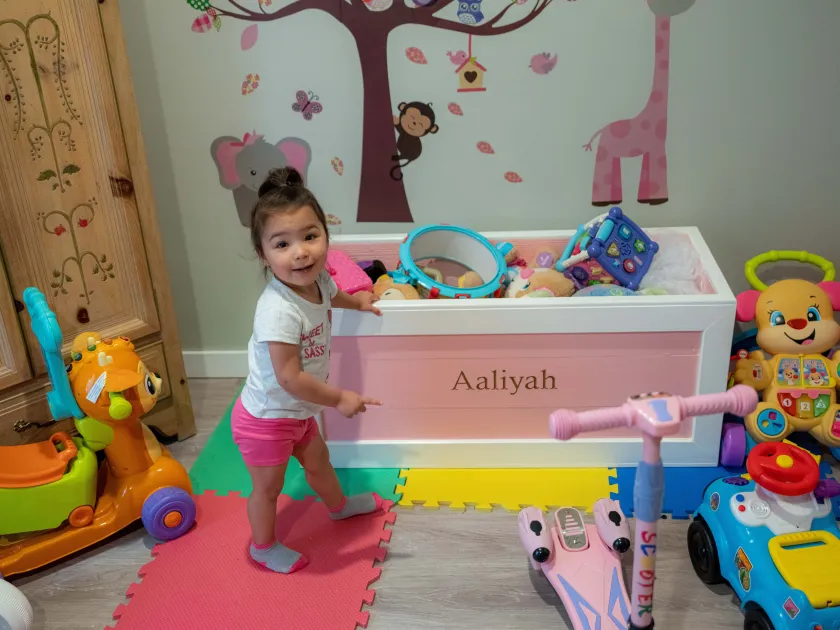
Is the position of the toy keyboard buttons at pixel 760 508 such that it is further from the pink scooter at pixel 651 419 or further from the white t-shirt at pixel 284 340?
the white t-shirt at pixel 284 340

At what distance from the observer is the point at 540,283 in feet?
6.81

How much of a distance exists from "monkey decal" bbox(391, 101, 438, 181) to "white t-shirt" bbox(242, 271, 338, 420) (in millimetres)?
680

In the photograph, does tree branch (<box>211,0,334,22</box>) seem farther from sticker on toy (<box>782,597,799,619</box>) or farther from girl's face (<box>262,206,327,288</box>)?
sticker on toy (<box>782,597,799,619</box>)

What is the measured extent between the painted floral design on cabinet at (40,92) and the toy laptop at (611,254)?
1.30 meters

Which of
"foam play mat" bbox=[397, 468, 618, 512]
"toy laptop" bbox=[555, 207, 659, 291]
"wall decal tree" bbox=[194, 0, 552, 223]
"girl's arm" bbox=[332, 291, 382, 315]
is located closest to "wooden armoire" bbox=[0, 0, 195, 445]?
"wall decal tree" bbox=[194, 0, 552, 223]

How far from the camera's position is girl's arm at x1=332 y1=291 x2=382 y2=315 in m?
1.80

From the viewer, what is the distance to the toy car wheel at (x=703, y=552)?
1.61 meters

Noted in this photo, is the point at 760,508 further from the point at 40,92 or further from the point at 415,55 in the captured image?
the point at 40,92

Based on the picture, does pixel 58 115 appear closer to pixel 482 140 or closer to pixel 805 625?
pixel 482 140

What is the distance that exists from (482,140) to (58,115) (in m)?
1.09

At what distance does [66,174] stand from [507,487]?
132 centimetres

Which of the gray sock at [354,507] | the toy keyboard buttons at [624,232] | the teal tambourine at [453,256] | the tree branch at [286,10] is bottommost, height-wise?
the gray sock at [354,507]

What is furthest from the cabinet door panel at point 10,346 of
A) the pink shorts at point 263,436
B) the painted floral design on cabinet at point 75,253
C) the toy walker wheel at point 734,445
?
the toy walker wheel at point 734,445

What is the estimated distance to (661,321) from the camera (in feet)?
6.10
